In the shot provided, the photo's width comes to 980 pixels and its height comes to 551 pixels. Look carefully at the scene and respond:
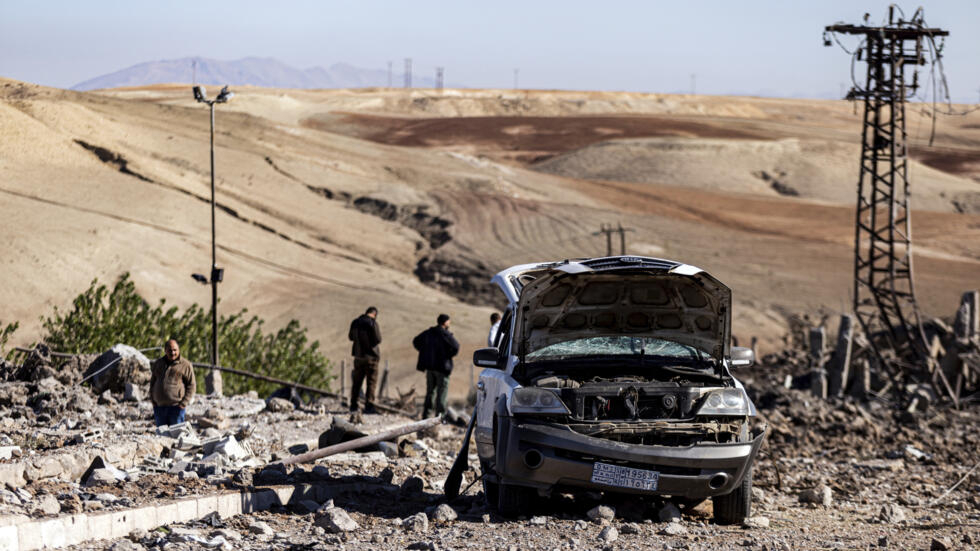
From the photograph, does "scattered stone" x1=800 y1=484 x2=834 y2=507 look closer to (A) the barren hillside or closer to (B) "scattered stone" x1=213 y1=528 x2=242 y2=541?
(B) "scattered stone" x1=213 y1=528 x2=242 y2=541

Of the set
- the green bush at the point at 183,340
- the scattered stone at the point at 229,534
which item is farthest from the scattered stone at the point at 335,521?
the green bush at the point at 183,340

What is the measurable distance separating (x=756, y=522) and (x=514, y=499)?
2.08 meters

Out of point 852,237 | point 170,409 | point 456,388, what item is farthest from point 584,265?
point 852,237

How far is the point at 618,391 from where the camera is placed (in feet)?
30.5

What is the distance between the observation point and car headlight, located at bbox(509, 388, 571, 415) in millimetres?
9172

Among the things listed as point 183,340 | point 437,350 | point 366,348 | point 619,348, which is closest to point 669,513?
point 619,348

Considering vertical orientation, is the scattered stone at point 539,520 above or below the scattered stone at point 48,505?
below

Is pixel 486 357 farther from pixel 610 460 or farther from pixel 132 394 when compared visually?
pixel 132 394

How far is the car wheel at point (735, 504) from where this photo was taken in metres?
9.55

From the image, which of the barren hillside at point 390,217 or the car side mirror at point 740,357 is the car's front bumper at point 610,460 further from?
the barren hillside at point 390,217

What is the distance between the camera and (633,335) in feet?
33.2

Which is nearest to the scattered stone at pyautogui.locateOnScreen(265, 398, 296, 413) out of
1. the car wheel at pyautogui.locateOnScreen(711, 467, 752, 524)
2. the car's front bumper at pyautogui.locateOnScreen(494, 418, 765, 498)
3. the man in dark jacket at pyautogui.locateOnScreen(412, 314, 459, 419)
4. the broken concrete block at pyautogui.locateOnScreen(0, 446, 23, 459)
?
the man in dark jacket at pyautogui.locateOnScreen(412, 314, 459, 419)

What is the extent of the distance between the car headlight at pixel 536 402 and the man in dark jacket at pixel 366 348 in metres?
8.17

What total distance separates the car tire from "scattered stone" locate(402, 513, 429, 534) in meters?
0.66
